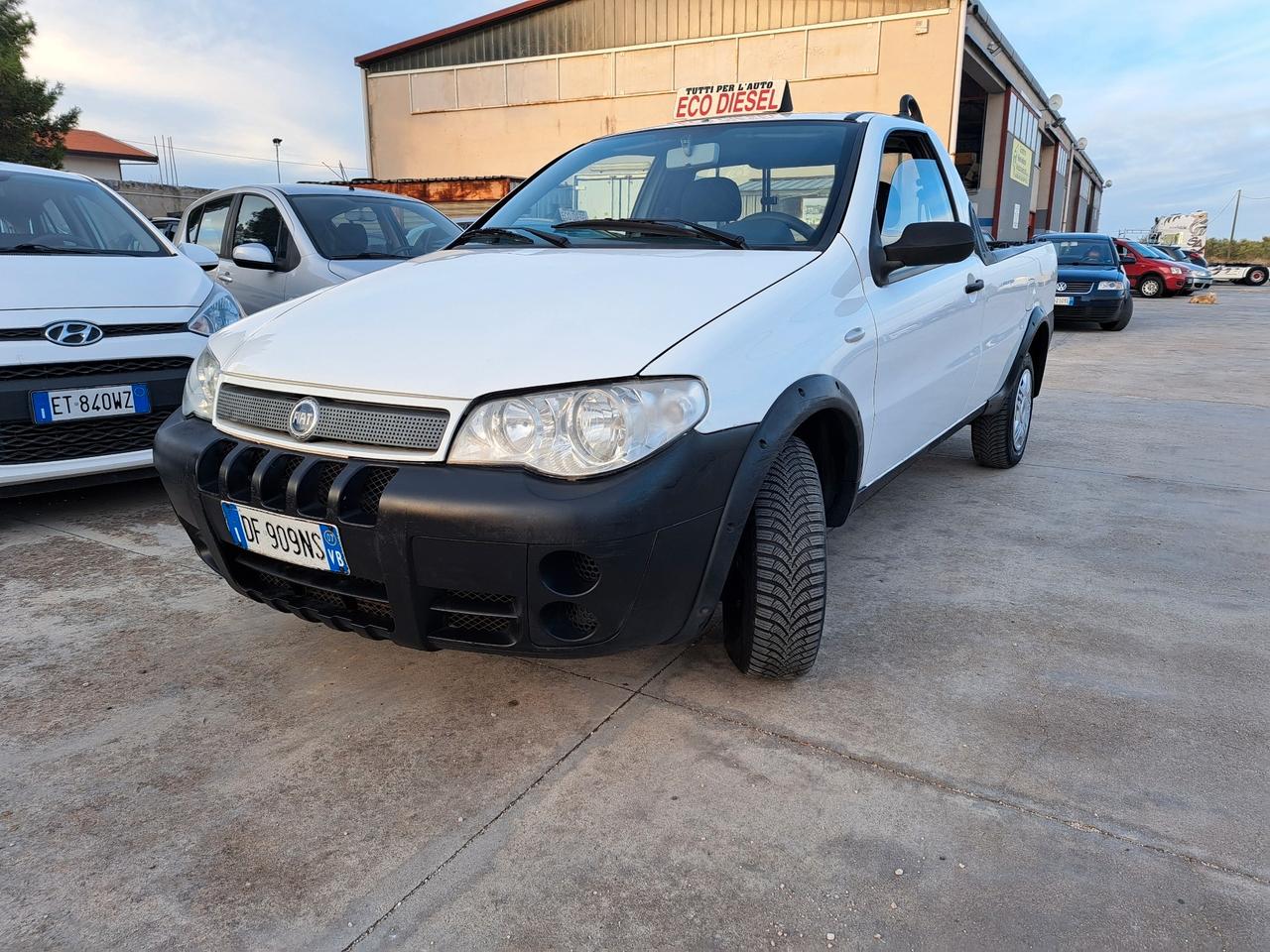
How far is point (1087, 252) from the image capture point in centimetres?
1409

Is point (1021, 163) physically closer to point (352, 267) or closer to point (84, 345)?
point (352, 267)

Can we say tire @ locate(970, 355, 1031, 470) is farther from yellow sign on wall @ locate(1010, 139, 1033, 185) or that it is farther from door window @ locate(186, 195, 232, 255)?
yellow sign on wall @ locate(1010, 139, 1033, 185)

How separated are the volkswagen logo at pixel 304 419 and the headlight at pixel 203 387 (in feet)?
1.33

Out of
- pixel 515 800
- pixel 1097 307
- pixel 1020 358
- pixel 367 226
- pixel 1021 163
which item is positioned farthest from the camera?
pixel 1021 163

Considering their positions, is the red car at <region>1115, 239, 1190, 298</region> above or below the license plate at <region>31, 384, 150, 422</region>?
above

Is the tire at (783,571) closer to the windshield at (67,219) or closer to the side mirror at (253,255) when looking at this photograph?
the windshield at (67,219)

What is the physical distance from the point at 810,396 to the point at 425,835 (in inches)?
52.7

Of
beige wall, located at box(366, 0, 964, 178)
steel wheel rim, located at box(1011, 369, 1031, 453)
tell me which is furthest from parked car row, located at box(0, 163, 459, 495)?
beige wall, located at box(366, 0, 964, 178)

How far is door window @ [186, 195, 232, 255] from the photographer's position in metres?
6.58

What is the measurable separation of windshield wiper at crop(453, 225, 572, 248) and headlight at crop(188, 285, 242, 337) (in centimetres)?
150

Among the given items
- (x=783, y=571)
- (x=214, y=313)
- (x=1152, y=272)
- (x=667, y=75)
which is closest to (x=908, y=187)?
(x=783, y=571)

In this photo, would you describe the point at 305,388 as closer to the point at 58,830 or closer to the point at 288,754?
the point at 288,754

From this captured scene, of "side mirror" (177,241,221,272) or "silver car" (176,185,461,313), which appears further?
"silver car" (176,185,461,313)

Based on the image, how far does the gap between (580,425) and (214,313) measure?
3069 millimetres
